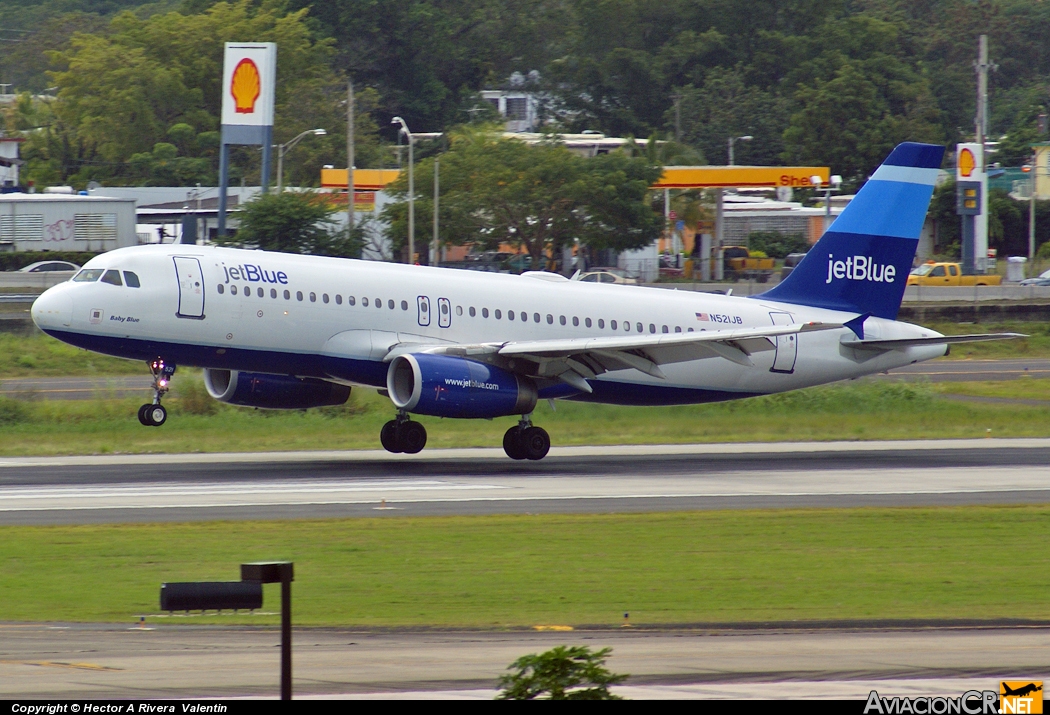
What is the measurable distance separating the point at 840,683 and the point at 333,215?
73.9 metres

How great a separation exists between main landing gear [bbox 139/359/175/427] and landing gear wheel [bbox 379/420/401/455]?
5253 millimetres

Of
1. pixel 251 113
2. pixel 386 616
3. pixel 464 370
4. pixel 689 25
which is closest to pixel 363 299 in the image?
pixel 464 370

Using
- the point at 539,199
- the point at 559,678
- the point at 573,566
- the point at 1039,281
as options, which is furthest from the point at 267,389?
the point at 1039,281

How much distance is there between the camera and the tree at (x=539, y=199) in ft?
277

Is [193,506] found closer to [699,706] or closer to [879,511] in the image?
[879,511]

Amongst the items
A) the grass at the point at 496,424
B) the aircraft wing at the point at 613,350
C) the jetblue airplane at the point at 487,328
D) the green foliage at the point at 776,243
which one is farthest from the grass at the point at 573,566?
the green foliage at the point at 776,243

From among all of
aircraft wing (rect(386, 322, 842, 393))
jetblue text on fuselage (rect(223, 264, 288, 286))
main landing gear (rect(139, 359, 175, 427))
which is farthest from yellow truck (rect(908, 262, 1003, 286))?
main landing gear (rect(139, 359, 175, 427))

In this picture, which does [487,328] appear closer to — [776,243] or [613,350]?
[613,350]

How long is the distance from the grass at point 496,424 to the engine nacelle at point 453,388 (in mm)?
5629

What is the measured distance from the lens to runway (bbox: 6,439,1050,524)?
2539 cm

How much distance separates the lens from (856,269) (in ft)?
121

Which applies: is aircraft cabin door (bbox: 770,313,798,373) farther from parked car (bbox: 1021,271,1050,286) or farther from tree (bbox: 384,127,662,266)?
tree (bbox: 384,127,662,266)

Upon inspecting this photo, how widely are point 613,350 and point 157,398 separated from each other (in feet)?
33.1

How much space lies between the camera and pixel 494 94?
154875mm
